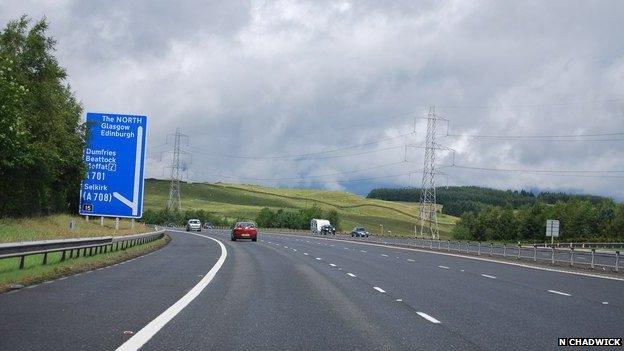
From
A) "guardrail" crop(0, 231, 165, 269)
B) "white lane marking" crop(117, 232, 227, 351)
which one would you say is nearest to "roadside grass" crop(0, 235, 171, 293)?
"guardrail" crop(0, 231, 165, 269)

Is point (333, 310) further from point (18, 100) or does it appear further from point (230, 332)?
point (18, 100)

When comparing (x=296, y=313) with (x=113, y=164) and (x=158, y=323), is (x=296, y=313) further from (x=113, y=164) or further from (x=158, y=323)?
(x=113, y=164)

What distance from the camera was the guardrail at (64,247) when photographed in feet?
64.9

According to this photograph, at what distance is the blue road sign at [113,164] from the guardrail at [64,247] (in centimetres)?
212

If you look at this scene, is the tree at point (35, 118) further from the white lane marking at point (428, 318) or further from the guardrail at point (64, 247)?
the white lane marking at point (428, 318)

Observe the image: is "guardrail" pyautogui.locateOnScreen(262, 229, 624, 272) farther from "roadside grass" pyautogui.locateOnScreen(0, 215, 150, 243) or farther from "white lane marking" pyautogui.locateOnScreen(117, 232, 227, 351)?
"roadside grass" pyautogui.locateOnScreen(0, 215, 150, 243)

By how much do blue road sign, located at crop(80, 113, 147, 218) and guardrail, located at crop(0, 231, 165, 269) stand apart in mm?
2124

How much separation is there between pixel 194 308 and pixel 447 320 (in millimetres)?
4597

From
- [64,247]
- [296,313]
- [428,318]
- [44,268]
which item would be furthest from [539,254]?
[296,313]

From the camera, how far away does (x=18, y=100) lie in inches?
1917

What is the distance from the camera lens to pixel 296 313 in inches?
539

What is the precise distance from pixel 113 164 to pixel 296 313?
26563mm

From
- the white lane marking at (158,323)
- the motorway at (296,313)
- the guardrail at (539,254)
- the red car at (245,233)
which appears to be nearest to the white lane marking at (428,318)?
the motorway at (296,313)

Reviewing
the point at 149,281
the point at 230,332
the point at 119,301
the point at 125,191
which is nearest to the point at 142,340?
the point at 230,332
